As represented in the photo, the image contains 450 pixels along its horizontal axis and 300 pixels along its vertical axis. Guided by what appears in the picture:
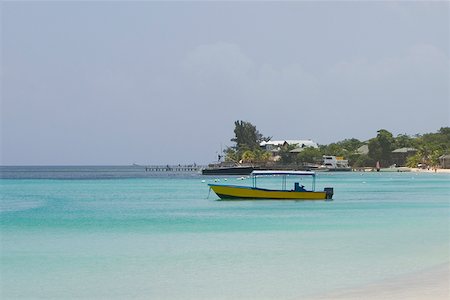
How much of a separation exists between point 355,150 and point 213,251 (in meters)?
150

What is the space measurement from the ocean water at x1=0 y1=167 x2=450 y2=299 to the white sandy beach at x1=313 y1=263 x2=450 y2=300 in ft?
1.71

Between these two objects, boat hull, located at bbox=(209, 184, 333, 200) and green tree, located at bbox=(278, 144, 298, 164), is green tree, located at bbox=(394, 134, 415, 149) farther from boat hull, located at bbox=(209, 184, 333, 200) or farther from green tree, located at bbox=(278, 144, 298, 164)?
boat hull, located at bbox=(209, 184, 333, 200)

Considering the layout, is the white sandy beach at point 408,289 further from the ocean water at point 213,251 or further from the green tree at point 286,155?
the green tree at point 286,155

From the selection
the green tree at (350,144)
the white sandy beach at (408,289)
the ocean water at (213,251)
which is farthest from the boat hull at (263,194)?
the green tree at (350,144)

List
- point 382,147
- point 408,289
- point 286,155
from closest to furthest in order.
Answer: point 408,289 → point 382,147 → point 286,155

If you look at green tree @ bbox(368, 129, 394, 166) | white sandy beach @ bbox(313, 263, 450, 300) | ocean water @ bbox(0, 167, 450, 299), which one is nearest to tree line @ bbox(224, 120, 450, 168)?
green tree @ bbox(368, 129, 394, 166)

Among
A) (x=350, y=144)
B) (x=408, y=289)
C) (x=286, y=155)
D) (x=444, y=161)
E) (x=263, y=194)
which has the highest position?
(x=350, y=144)

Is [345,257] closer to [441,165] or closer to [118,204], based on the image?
[118,204]

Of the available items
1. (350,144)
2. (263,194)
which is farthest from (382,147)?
(263,194)

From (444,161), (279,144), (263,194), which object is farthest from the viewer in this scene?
(279,144)

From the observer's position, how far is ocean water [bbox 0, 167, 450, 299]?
1644 centimetres

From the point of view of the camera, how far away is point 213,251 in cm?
2225

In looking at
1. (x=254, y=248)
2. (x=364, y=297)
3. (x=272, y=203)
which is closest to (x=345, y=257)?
(x=254, y=248)

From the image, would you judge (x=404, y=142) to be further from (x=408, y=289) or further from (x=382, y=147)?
(x=408, y=289)
